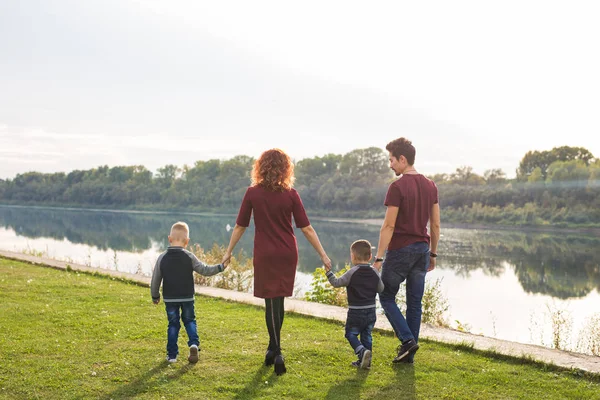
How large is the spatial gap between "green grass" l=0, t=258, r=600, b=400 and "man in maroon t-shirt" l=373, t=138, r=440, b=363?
1.44ft

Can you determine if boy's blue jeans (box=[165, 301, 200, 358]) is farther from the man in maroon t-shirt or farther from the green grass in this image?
the man in maroon t-shirt

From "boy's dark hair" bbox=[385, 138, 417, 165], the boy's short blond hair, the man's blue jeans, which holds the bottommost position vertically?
the man's blue jeans

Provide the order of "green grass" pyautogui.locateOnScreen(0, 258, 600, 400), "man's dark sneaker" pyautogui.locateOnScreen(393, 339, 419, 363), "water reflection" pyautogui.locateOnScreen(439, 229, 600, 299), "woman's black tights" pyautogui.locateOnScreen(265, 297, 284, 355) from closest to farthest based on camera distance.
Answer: "green grass" pyautogui.locateOnScreen(0, 258, 600, 400), "woman's black tights" pyautogui.locateOnScreen(265, 297, 284, 355), "man's dark sneaker" pyautogui.locateOnScreen(393, 339, 419, 363), "water reflection" pyautogui.locateOnScreen(439, 229, 600, 299)

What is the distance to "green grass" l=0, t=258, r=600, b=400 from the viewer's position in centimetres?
397

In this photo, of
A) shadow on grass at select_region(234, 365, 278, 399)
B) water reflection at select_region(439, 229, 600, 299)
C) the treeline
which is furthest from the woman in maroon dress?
the treeline

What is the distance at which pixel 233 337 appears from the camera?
545 centimetres

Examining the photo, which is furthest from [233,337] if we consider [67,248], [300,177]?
[300,177]

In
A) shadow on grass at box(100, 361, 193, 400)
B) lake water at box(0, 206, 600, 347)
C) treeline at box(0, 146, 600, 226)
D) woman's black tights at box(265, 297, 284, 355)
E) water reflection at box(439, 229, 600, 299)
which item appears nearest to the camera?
shadow on grass at box(100, 361, 193, 400)

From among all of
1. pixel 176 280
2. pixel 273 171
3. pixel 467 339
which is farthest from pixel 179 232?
pixel 467 339

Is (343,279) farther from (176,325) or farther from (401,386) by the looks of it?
(176,325)

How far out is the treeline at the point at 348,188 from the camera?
5438 centimetres

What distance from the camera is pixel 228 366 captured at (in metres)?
4.52

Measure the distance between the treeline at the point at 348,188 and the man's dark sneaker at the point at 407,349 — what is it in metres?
50.2

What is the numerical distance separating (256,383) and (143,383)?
856 millimetres
